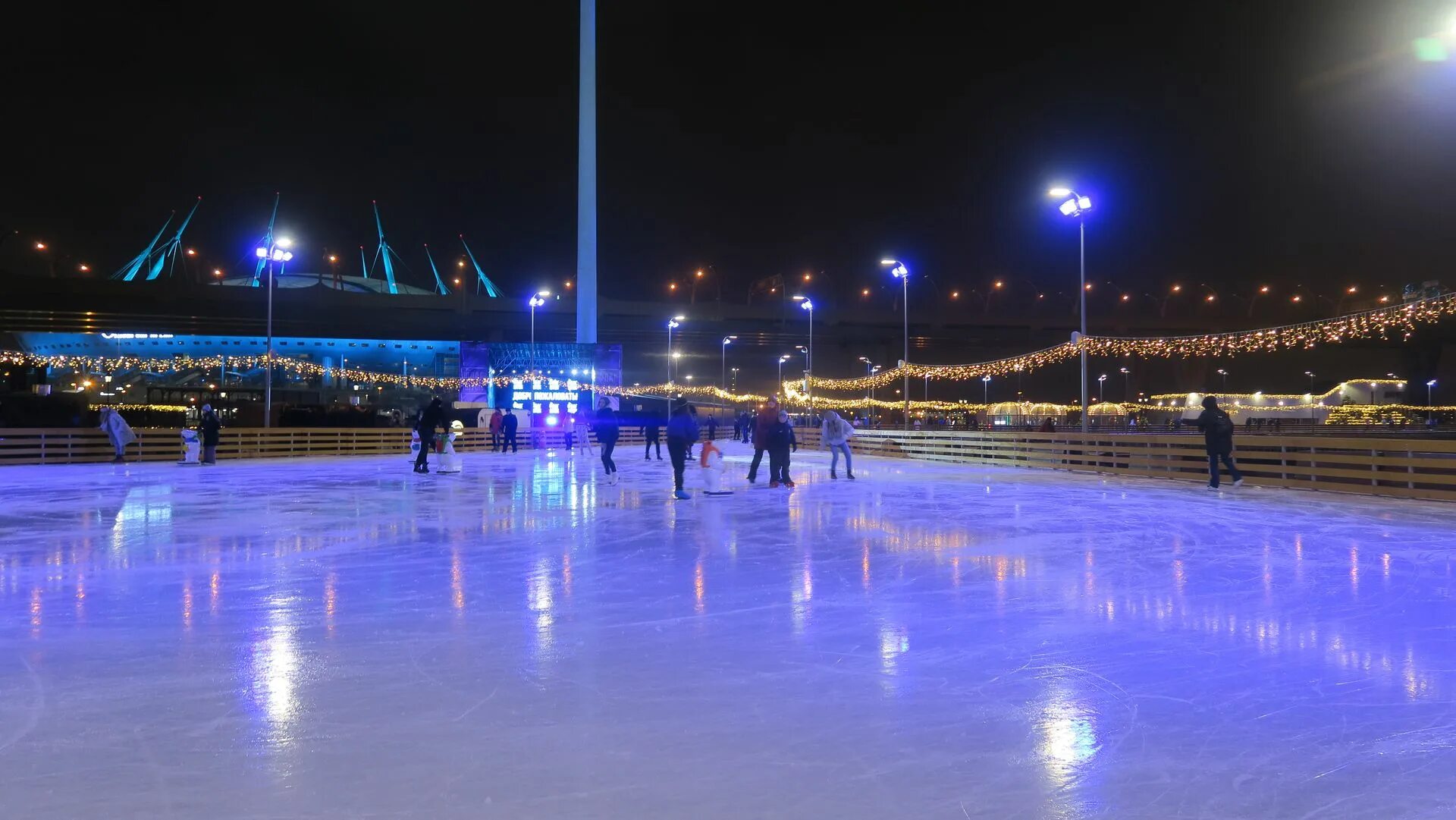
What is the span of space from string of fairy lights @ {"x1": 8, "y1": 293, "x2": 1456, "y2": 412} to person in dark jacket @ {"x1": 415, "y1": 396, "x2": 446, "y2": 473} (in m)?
16.0

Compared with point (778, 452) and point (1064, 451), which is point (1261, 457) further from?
point (778, 452)

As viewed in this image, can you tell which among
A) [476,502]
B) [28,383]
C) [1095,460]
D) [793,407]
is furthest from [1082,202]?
[793,407]

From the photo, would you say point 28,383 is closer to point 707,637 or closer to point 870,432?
point 870,432

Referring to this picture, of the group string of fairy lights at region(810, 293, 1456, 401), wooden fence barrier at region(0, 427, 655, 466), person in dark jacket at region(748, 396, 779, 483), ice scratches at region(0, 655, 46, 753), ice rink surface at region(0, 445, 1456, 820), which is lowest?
ice rink surface at region(0, 445, 1456, 820)

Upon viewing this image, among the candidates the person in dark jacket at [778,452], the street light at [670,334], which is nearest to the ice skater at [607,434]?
the person in dark jacket at [778,452]

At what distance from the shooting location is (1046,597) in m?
6.07

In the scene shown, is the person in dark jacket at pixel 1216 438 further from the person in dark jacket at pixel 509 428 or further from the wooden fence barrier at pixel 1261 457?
the person in dark jacket at pixel 509 428

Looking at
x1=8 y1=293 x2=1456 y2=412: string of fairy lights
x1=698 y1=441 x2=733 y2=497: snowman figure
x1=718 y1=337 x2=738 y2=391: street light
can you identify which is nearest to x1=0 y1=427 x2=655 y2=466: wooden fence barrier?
x1=8 y1=293 x2=1456 y2=412: string of fairy lights

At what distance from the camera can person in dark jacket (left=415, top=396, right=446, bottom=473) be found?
64.8ft

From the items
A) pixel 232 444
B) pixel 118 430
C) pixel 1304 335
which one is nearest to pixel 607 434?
pixel 118 430

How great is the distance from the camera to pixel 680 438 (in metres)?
13.7

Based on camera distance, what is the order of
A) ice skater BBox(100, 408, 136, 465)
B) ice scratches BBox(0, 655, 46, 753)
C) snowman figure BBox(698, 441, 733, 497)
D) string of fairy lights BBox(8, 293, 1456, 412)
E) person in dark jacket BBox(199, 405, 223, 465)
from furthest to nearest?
person in dark jacket BBox(199, 405, 223, 465), ice skater BBox(100, 408, 136, 465), string of fairy lights BBox(8, 293, 1456, 412), snowman figure BBox(698, 441, 733, 497), ice scratches BBox(0, 655, 46, 753)

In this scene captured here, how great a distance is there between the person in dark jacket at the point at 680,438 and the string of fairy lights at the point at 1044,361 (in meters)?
13.3

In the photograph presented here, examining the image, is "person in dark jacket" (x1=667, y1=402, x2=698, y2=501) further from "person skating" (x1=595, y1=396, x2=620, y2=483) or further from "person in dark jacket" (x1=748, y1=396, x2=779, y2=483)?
"person skating" (x1=595, y1=396, x2=620, y2=483)
